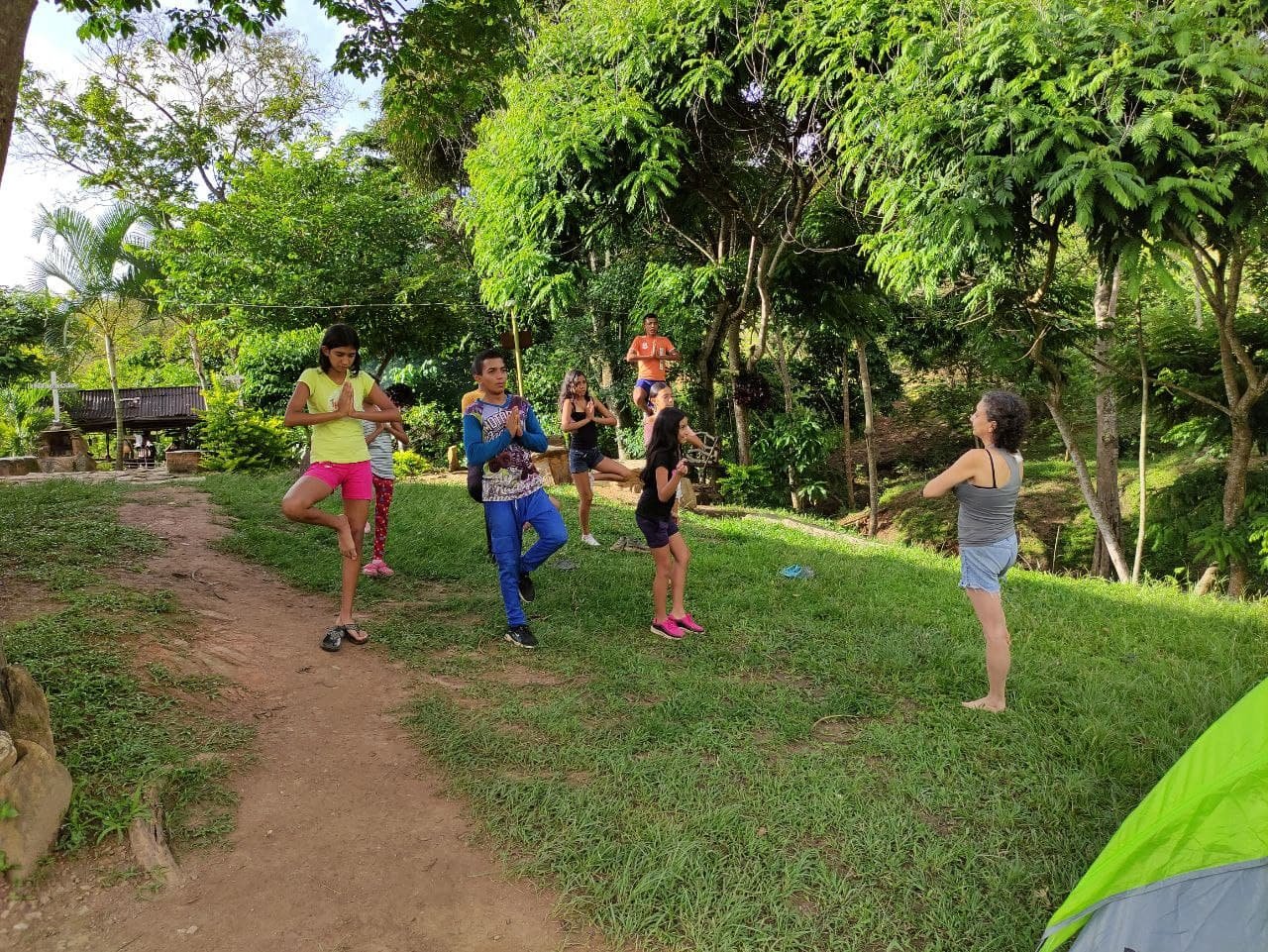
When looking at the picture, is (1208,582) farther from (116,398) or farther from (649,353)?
(116,398)

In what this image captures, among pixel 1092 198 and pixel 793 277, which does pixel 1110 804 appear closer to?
pixel 1092 198

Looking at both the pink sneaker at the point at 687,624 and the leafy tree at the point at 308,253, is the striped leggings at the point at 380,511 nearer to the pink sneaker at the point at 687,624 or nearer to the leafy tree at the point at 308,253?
the pink sneaker at the point at 687,624

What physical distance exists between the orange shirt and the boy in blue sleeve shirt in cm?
411

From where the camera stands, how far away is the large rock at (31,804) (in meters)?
2.31

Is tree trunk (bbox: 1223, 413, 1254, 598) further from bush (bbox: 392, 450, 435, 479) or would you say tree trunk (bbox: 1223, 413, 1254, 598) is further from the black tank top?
bush (bbox: 392, 450, 435, 479)

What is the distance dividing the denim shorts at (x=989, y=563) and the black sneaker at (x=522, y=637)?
7.35 feet

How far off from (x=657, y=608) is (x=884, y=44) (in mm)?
5908

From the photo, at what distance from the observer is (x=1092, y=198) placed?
18.5 feet

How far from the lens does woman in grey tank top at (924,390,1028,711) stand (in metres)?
3.41

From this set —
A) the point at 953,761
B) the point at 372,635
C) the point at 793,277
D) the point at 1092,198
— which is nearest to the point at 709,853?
the point at 953,761

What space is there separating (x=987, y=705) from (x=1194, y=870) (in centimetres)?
172

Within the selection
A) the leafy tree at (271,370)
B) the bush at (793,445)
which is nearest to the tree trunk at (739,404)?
the bush at (793,445)

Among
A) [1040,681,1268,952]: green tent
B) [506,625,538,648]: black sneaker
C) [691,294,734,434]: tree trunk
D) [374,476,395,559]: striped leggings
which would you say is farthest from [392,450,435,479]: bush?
[1040,681,1268,952]: green tent

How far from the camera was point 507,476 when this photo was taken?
439cm
